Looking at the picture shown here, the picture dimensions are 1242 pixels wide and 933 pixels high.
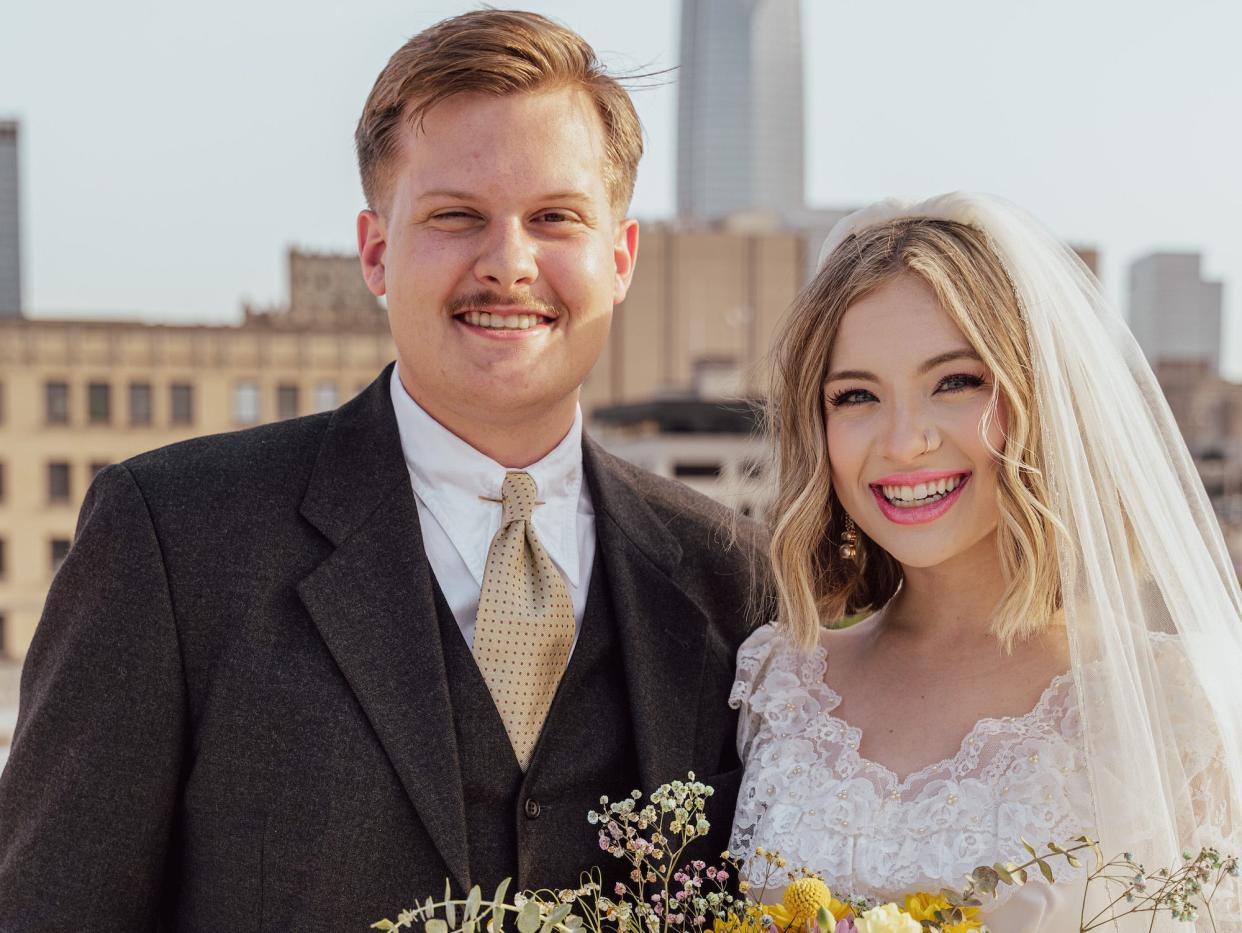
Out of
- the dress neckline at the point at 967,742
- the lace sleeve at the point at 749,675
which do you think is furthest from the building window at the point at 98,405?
the dress neckline at the point at 967,742

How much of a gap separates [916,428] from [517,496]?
93 cm

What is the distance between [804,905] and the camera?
1865 millimetres

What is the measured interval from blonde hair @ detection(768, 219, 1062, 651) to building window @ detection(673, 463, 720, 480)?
42.9m

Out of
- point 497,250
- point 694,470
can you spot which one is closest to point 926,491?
point 497,250

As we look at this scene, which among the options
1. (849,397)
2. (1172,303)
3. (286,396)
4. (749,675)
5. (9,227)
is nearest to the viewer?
(849,397)

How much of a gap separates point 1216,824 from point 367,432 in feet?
6.51

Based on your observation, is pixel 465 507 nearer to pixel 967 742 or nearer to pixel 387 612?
pixel 387 612

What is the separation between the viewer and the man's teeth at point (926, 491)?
9.34 ft

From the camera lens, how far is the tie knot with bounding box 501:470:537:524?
3.03 metres

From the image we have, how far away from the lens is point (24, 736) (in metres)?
2.59

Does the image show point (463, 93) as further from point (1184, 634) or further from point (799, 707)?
point (1184, 634)

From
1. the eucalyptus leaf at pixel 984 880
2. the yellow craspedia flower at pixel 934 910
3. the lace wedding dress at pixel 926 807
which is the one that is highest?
the eucalyptus leaf at pixel 984 880

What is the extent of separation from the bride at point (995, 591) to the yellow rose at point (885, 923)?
0.75m

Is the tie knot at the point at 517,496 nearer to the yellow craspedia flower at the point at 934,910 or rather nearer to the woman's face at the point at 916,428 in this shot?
the woman's face at the point at 916,428
